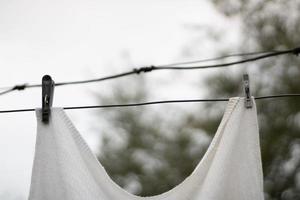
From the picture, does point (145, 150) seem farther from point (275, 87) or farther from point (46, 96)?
point (46, 96)

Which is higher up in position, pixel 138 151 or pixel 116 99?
pixel 116 99

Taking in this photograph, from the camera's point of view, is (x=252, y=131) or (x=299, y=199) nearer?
(x=252, y=131)

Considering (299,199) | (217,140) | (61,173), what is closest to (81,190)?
(61,173)

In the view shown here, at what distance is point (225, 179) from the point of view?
4.13ft

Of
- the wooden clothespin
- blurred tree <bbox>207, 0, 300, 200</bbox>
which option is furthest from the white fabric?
blurred tree <bbox>207, 0, 300, 200</bbox>

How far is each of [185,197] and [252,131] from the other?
24cm

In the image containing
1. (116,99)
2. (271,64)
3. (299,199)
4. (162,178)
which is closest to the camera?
(299,199)

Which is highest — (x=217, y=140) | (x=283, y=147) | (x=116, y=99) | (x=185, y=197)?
(x=116, y=99)

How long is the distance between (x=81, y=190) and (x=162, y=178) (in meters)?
3.82

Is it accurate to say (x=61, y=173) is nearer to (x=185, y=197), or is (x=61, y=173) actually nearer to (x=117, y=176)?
(x=185, y=197)

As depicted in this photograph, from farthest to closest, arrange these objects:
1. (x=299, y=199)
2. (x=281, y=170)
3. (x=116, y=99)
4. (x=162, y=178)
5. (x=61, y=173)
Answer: (x=116, y=99)
(x=162, y=178)
(x=281, y=170)
(x=299, y=199)
(x=61, y=173)

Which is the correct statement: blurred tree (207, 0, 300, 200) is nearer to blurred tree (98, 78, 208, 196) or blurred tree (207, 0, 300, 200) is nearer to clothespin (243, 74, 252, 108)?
blurred tree (98, 78, 208, 196)

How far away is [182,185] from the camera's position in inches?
51.1

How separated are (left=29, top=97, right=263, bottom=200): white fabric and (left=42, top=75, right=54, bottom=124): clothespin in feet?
0.05
